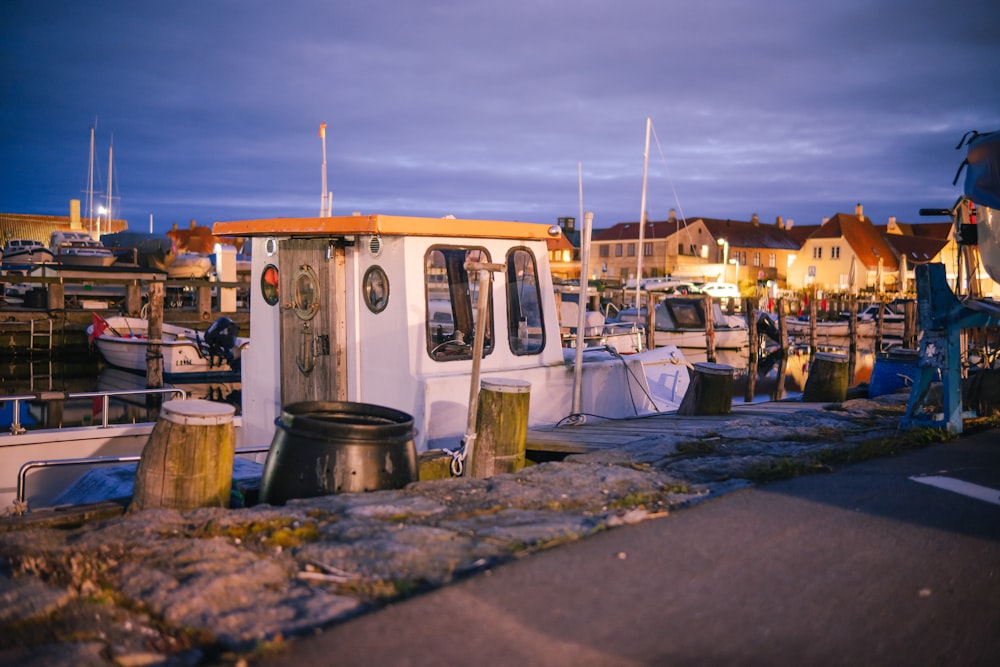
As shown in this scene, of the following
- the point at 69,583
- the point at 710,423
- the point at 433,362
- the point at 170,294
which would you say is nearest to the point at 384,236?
the point at 433,362

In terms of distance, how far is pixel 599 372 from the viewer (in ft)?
34.1

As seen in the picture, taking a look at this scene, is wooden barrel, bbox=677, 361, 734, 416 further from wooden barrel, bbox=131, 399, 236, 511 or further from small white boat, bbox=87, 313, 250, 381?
small white boat, bbox=87, 313, 250, 381

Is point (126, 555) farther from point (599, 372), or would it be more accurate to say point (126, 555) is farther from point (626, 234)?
point (626, 234)

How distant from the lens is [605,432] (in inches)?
343

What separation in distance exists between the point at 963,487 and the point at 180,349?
20.6 meters

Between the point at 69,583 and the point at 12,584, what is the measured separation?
229 mm

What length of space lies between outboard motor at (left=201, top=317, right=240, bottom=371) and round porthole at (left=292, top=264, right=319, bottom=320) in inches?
584

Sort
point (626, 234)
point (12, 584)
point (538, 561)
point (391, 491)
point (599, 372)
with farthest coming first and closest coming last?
point (626, 234) → point (599, 372) → point (391, 491) → point (538, 561) → point (12, 584)

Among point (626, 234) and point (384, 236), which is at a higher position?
point (626, 234)

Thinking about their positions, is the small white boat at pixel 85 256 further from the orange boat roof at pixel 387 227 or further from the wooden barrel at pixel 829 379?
the wooden barrel at pixel 829 379

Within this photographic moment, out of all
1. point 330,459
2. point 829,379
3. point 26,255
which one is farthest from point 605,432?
point 26,255

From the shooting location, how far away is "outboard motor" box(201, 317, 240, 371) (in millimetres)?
22906

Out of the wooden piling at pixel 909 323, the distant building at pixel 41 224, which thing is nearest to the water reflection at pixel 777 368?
the wooden piling at pixel 909 323

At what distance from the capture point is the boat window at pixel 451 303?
341 inches
